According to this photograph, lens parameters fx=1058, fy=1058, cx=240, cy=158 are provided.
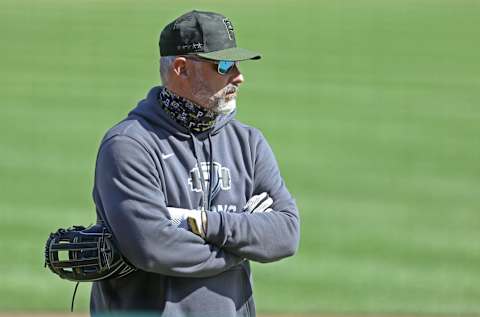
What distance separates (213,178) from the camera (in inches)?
140

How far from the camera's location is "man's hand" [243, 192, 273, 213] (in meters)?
3.64

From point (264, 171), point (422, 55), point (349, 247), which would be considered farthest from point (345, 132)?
point (264, 171)

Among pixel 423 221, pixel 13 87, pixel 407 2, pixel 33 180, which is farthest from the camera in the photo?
pixel 407 2

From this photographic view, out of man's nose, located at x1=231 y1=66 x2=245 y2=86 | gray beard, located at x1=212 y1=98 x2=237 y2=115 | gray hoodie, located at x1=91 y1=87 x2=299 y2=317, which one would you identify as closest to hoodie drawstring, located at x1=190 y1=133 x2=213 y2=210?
gray hoodie, located at x1=91 y1=87 x2=299 y2=317

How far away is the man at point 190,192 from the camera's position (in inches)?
133

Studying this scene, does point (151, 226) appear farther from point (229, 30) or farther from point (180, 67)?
point (229, 30)

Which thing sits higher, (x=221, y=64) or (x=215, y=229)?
(x=221, y=64)

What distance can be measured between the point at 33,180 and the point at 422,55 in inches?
562

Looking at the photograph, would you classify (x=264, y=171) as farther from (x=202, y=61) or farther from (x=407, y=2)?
(x=407, y=2)

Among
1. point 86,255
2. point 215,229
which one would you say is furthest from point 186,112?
point 86,255

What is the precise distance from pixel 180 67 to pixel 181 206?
1.54 feet

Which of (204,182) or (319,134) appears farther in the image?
(319,134)

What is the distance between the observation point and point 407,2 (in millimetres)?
33719

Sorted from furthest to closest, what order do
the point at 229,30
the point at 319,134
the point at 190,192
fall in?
the point at 319,134, the point at 229,30, the point at 190,192
